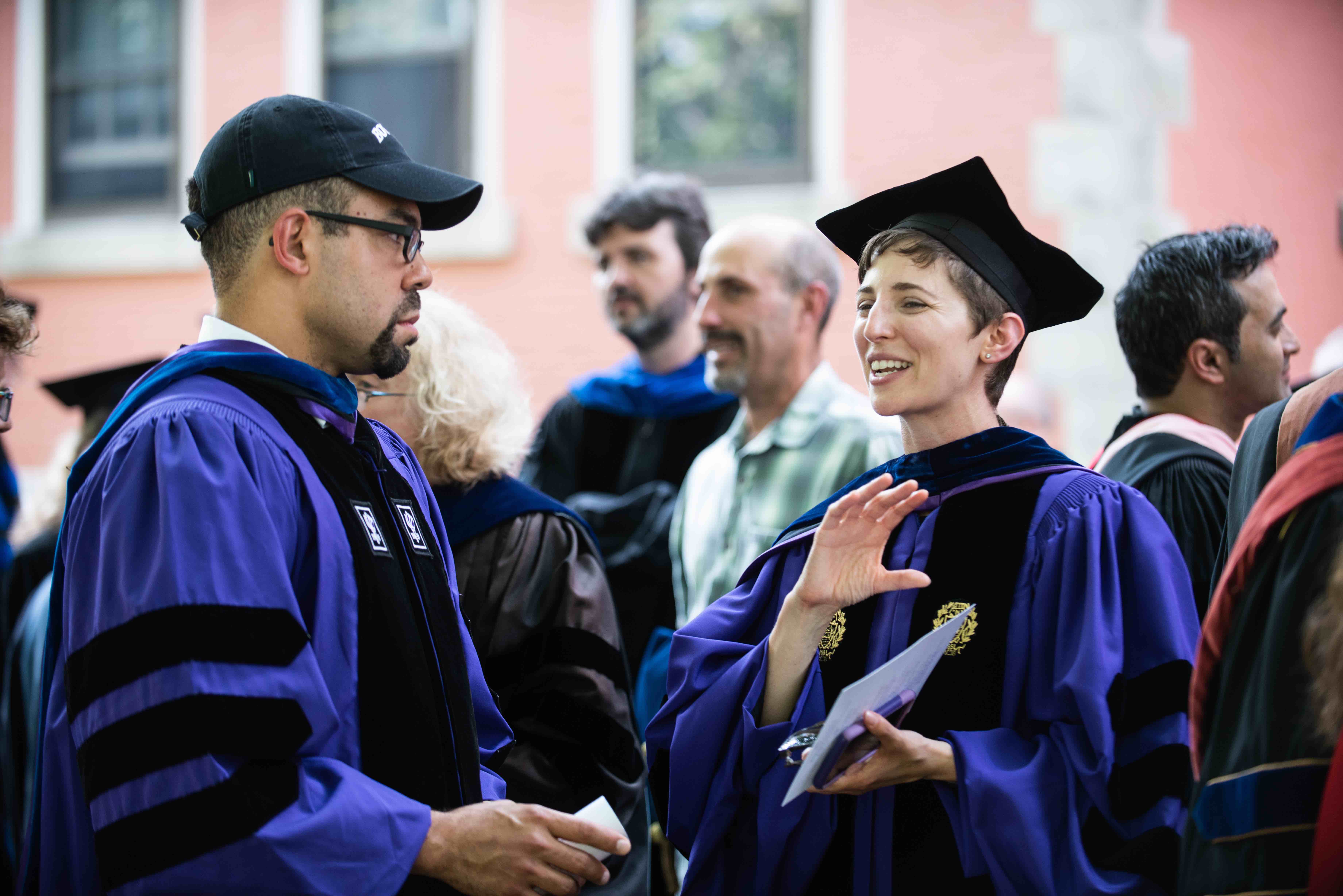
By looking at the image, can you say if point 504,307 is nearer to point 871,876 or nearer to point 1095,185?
point 1095,185

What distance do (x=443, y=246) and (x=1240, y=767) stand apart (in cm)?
582

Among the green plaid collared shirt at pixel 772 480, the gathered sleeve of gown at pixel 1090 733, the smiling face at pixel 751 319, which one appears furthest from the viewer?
the smiling face at pixel 751 319

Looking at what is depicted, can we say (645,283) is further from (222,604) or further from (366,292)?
(222,604)

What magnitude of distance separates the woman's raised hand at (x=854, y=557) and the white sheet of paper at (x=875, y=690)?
141 millimetres

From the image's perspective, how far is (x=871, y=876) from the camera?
198 cm

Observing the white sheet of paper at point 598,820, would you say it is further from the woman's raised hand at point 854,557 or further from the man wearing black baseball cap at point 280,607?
the woman's raised hand at point 854,557

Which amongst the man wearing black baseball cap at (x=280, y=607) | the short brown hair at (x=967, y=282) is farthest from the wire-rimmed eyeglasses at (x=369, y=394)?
the short brown hair at (x=967, y=282)

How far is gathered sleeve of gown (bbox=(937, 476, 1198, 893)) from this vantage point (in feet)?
6.03

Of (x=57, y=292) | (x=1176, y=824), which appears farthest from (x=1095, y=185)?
(x=57, y=292)

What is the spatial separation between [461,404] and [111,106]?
6026 mm

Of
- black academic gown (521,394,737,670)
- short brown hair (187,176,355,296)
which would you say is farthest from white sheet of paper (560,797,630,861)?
black academic gown (521,394,737,670)

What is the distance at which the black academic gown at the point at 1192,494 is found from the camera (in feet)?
8.53

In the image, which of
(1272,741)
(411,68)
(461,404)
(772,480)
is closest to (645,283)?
(772,480)

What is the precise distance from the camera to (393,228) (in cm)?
204
